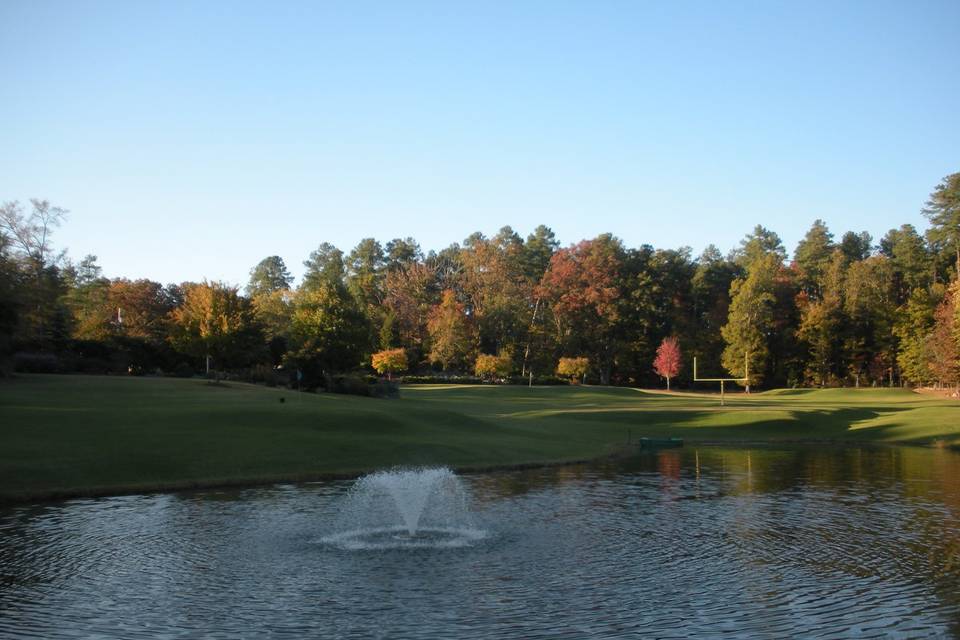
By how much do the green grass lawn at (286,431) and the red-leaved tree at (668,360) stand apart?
39.2m

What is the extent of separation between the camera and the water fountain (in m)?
18.1

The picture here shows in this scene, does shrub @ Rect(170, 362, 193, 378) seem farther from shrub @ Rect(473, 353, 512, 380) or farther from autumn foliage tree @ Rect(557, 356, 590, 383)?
autumn foliage tree @ Rect(557, 356, 590, 383)

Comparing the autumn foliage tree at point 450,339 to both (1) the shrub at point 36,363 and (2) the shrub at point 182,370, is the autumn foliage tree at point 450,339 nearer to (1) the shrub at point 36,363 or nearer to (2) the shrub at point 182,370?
(2) the shrub at point 182,370

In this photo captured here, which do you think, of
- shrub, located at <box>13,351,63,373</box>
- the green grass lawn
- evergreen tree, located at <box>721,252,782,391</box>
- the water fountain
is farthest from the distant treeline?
the water fountain

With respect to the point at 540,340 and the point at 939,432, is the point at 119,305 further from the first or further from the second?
the point at 939,432

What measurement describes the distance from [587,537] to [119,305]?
287 feet

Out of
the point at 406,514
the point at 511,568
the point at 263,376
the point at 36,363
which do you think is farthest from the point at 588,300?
the point at 511,568

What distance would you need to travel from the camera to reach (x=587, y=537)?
18.4 meters

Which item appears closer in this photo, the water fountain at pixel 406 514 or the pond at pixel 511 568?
the pond at pixel 511 568

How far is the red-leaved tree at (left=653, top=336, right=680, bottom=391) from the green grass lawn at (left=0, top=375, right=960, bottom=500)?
3916 centimetres

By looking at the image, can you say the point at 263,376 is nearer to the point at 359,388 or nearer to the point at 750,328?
the point at 359,388

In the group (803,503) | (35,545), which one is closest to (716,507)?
(803,503)

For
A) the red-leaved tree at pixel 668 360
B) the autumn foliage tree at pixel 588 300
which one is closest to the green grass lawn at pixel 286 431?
the red-leaved tree at pixel 668 360

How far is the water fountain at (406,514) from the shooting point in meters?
18.1
